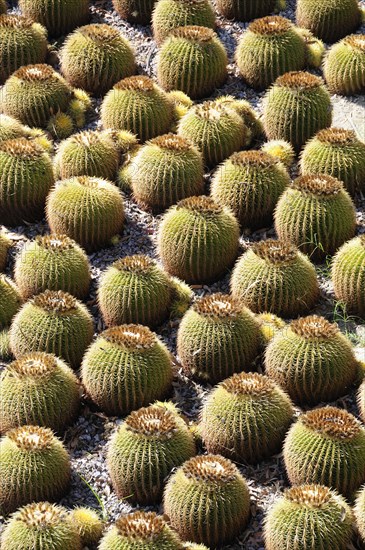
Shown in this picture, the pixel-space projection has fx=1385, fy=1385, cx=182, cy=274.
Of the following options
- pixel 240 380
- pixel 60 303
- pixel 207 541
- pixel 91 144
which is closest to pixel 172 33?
pixel 91 144

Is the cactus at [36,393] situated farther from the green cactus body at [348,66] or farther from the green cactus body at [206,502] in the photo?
the green cactus body at [348,66]

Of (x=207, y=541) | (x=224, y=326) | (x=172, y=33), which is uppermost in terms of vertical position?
(x=172, y=33)

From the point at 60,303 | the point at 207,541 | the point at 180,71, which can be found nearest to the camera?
the point at 207,541

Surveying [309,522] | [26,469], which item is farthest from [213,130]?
[309,522]

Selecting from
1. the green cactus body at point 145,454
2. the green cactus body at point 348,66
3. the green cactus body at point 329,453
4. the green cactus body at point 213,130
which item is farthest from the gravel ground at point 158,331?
the green cactus body at point 213,130

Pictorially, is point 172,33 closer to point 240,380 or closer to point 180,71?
point 180,71

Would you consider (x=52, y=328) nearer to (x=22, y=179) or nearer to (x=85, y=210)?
(x=85, y=210)

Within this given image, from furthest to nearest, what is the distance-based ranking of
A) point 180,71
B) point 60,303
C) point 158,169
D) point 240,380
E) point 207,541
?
point 180,71
point 158,169
point 60,303
point 240,380
point 207,541

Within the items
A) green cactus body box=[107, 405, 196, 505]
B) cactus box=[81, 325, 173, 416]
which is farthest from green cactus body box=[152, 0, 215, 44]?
green cactus body box=[107, 405, 196, 505]
